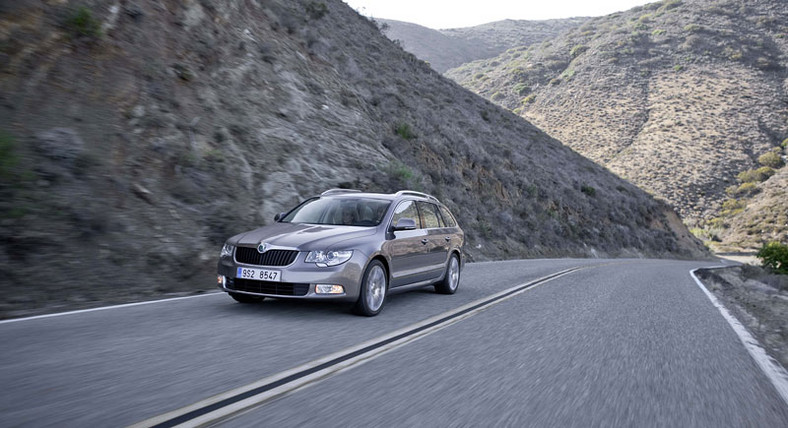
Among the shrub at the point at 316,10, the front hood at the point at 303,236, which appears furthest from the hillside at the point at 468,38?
the front hood at the point at 303,236

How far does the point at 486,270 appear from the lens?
15.9 meters

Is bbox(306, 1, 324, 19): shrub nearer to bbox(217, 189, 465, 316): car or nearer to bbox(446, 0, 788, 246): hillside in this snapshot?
bbox(217, 189, 465, 316): car

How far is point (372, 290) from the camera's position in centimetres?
763

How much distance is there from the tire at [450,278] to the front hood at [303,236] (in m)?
2.61

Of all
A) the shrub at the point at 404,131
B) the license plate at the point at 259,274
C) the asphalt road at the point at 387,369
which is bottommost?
the asphalt road at the point at 387,369

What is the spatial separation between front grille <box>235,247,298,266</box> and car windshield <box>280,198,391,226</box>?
52.2 inches

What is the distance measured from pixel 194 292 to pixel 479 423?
6.65 metres

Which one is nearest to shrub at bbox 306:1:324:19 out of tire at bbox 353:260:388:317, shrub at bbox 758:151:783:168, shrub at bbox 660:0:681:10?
tire at bbox 353:260:388:317

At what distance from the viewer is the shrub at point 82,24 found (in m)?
12.8

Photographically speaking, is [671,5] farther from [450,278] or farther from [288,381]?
[288,381]

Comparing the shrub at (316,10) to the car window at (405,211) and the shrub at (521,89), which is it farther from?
the shrub at (521,89)

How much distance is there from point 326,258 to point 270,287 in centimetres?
74

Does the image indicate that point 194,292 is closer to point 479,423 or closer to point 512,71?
point 479,423

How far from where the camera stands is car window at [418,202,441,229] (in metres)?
9.66
